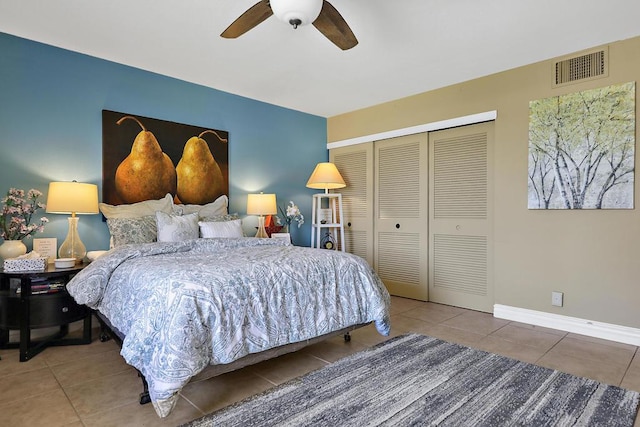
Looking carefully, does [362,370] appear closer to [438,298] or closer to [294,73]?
[438,298]

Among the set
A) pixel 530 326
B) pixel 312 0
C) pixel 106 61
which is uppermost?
pixel 106 61

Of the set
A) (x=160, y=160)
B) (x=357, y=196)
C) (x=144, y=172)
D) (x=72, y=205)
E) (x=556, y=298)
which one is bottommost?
(x=556, y=298)

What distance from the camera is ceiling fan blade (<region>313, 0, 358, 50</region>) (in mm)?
2103

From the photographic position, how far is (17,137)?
292cm

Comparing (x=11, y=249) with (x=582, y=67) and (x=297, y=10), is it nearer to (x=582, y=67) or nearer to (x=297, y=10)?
(x=297, y=10)

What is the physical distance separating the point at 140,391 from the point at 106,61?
2841 millimetres

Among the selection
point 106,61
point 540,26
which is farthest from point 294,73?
point 540,26

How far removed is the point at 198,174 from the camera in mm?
3920

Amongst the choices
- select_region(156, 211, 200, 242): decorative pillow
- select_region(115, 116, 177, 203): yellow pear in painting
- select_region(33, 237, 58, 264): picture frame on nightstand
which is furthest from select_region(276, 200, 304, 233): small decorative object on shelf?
select_region(33, 237, 58, 264): picture frame on nightstand

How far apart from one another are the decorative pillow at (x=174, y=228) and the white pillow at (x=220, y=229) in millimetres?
72

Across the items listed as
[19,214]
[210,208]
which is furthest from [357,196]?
[19,214]

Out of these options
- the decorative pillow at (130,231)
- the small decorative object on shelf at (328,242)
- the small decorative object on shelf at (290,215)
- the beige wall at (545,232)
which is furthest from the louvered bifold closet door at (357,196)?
the decorative pillow at (130,231)

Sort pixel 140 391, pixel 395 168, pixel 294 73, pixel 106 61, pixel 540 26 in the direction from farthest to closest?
pixel 395 168
pixel 294 73
pixel 106 61
pixel 540 26
pixel 140 391

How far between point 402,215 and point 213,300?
3.14 metres
